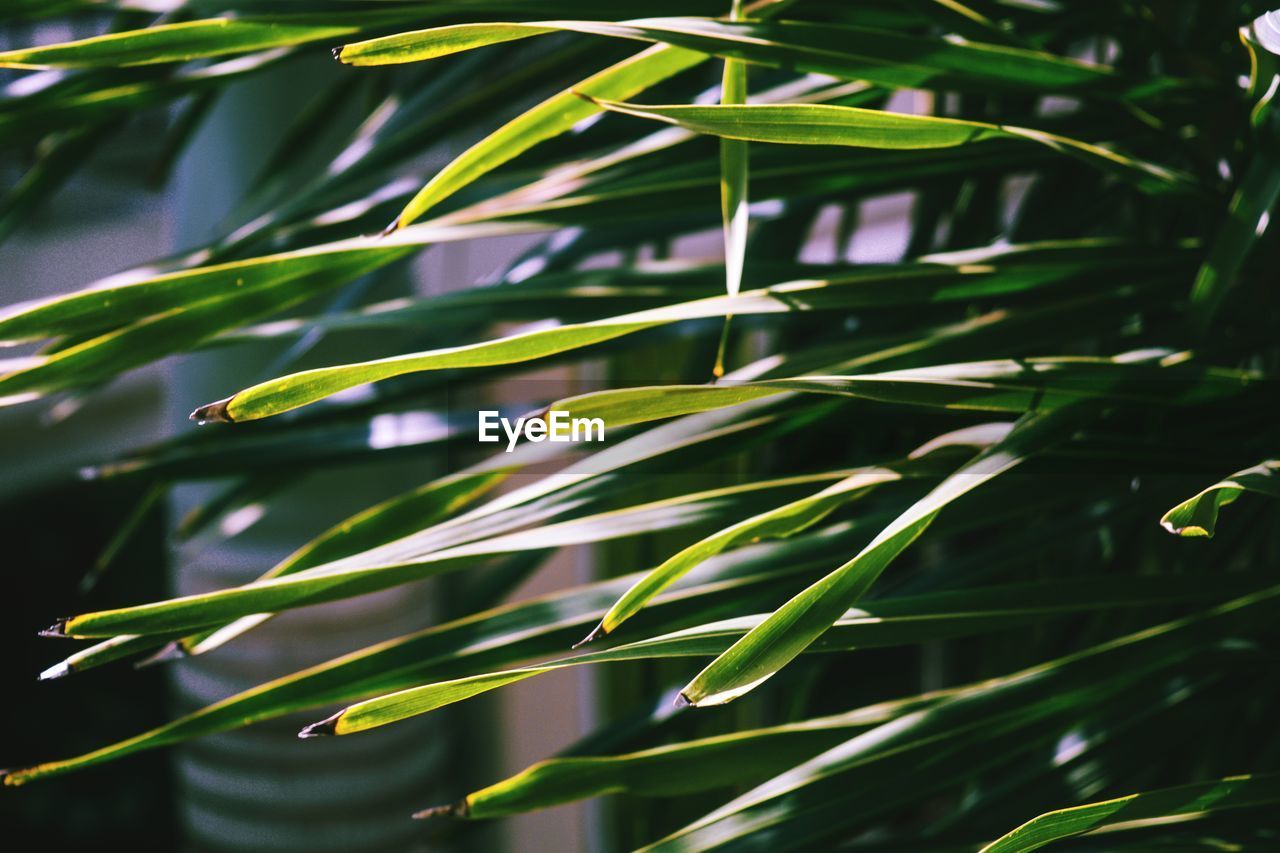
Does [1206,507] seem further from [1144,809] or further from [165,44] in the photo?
[165,44]

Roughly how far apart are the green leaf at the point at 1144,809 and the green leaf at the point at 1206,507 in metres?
0.07

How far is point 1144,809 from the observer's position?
255 millimetres

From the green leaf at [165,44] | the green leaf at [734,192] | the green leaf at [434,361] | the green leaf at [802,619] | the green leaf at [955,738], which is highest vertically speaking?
the green leaf at [165,44]

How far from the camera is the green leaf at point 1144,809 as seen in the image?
9.1 inches

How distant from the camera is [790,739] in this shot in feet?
1.04

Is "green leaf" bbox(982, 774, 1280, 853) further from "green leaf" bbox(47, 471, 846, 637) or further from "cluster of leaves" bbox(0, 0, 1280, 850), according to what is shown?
"green leaf" bbox(47, 471, 846, 637)

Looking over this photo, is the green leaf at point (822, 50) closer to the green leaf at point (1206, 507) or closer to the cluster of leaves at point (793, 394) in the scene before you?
the cluster of leaves at point (793, 394)

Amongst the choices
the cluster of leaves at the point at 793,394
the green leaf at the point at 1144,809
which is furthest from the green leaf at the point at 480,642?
the green leaf at the point at 1144,809

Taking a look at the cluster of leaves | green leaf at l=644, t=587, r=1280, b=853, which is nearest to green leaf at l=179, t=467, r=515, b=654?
the cluster of leaves

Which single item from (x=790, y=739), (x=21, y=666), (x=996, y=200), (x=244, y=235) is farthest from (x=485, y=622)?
(x=21, y=666)

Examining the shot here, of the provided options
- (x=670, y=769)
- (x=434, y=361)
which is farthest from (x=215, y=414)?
(x=670, y=769)

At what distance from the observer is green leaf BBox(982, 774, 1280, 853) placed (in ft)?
0.76

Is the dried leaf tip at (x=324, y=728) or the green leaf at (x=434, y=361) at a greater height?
the green leaf at (x=434, y=361)

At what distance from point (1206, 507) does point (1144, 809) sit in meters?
0.08
